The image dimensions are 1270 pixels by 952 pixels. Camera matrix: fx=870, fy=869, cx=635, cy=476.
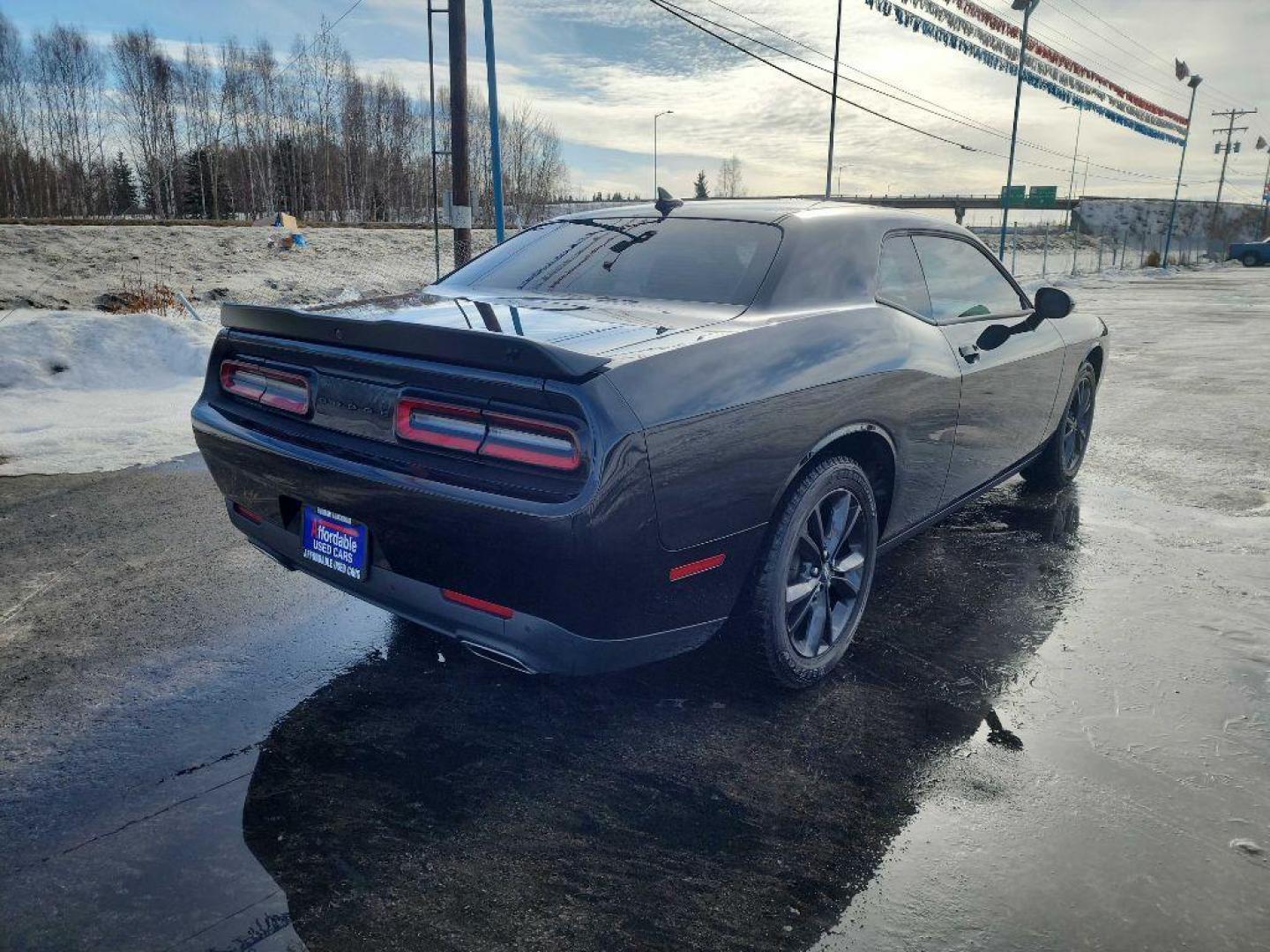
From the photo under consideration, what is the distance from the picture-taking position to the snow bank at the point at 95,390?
568cm

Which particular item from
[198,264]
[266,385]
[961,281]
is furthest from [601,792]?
[198,264]

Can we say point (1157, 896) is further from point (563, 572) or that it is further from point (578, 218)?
point (578, 218)

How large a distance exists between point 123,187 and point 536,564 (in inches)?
2796

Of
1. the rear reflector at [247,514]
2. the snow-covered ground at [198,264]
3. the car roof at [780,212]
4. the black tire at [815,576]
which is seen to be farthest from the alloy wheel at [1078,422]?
the snow-covered ground at [198,264]

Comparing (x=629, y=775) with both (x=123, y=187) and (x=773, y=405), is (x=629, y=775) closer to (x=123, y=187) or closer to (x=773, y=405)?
(x=773, y=405)

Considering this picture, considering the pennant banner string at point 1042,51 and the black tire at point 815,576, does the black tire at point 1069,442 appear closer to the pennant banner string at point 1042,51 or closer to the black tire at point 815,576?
the black tire at point 815,576

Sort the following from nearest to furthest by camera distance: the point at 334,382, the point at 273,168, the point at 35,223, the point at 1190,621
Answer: the point at 334,382 → the point at 1190,621 → the point at 35,223 → the point at 273,168

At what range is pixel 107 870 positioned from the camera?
6.40 ft

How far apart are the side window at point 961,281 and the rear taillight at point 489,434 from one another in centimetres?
204

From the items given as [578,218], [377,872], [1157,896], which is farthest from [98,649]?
[1157,896]

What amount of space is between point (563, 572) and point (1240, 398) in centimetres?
851

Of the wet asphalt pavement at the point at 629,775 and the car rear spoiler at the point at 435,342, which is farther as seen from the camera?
the car rear spoiler at the point at 435,342

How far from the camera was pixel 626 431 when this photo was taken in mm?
2041

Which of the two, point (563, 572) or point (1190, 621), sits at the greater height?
point (563, 572)
